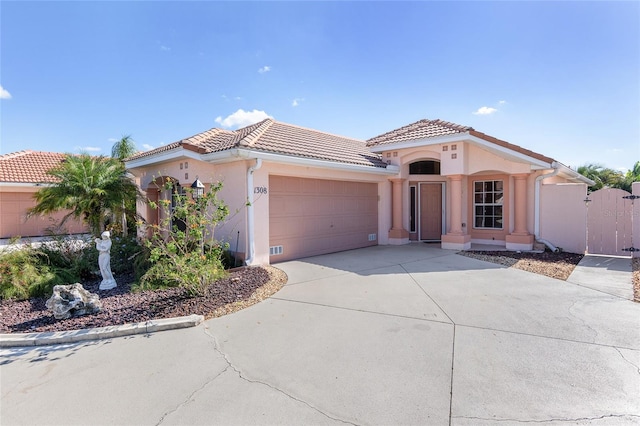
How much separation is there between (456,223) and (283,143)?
22.3 feet

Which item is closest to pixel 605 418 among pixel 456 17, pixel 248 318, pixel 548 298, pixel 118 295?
pixel 548 298

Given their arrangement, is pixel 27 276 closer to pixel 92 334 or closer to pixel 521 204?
pixel 92 334

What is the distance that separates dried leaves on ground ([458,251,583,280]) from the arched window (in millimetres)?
4091

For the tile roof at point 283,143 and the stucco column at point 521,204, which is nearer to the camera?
the tile roof at point 283,143

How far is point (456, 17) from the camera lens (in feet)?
32.8

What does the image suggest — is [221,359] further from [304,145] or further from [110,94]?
[110,94]

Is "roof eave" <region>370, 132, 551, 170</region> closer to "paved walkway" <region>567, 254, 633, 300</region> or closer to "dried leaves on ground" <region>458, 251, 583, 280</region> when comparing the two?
"dried leaves on ground" <region>458, 251, 583, 280</region>

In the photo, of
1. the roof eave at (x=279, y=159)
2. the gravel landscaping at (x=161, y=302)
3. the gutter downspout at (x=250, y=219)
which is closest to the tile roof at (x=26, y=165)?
the roof eave at (x=279, y=159)

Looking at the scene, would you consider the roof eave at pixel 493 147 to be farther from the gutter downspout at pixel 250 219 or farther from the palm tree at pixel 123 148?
the palm tree at pixel 123 148

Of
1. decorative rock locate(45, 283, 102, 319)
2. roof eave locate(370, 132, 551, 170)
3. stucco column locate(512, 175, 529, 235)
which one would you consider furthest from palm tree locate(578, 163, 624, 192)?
decorative rock locate(45, 283, 102, 319)

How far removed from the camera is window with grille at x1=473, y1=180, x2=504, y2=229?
12.0 metres

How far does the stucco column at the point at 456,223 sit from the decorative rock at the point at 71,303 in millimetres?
10415

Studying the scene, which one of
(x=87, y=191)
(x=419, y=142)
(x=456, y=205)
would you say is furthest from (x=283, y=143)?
(x=456, y=205)

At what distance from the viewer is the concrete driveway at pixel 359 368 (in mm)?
2863
